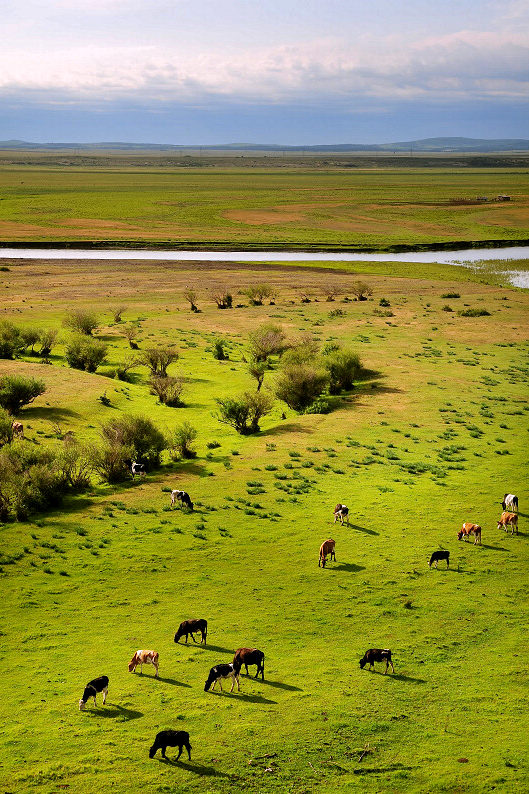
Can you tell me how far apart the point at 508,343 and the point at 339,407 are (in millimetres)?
28027

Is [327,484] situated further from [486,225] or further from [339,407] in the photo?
[486,225]

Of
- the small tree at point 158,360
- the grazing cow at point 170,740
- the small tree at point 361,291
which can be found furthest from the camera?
the small tree at point 361,291

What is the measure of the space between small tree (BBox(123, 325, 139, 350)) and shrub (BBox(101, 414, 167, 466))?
28.3 meters

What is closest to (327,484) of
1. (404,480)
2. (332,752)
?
(404,480)

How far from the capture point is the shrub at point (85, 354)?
60469 mm

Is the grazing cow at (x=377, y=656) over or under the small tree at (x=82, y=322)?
under

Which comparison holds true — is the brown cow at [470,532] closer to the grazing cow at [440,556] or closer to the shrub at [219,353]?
the grazing cow at [440,556]

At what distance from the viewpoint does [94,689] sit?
1941cm

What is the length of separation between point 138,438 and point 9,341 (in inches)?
1042

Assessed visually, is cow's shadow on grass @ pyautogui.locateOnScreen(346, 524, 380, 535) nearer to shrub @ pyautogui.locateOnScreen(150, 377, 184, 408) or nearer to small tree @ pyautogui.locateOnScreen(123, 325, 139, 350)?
shrub @ pyautogui.locateOnScreen(150, 377, 184, 408)

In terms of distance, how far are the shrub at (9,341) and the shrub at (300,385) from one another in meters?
23.4

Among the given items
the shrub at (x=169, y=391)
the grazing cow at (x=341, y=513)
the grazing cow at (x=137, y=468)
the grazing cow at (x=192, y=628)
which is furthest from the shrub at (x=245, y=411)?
the grazing cow at (x=192, y=628)

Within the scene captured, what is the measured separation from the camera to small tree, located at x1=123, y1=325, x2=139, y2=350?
2689 inches

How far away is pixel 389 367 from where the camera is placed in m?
61.8
